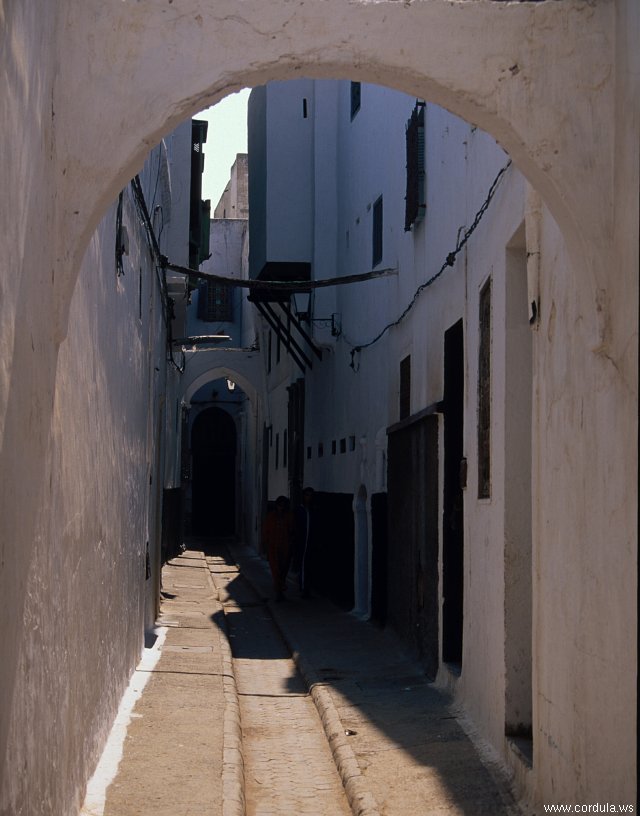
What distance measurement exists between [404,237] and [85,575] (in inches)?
282

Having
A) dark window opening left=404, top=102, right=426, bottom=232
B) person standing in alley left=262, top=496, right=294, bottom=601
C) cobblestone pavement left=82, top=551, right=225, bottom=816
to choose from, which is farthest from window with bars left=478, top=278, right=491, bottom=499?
person standing in alley left=262, top=496, right=294, bottom=601

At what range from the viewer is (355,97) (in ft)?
54.1

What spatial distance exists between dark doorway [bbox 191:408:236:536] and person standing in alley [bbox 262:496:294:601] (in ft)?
74.2

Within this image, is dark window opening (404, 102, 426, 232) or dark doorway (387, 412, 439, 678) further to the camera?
dark window opening (404, 102, 426, 232)

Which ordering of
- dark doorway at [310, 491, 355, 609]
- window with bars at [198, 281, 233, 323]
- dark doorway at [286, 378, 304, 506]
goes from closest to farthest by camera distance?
dark doorway at [310, 491, 355, 609] < dark doorway at [286, 378, 304, 506] < window with bars at [198, 281, 233, 323]

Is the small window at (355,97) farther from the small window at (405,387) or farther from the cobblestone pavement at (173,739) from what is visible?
the cobblestone pavement at (173,739)

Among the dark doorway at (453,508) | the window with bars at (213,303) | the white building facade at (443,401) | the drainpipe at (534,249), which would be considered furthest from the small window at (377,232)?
the window with bars at (213,303)

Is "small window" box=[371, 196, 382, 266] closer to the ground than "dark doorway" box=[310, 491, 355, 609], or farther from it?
farther from it

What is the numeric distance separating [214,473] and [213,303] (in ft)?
19.1

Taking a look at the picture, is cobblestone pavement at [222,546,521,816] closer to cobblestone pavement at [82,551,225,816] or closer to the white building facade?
the white building facade

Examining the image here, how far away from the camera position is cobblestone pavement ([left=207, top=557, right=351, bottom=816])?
257 inches

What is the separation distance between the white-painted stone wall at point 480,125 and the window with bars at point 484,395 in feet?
8.30

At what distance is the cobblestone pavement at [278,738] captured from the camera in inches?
257

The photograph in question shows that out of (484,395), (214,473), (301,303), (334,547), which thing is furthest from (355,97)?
(214,473)
